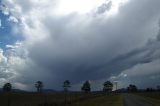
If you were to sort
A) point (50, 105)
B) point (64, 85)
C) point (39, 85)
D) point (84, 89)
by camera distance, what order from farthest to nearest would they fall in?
point (84, 89), point (39, 85), point (64, 85), point (50, 105)

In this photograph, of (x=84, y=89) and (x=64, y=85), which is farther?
(x=84, y=89)

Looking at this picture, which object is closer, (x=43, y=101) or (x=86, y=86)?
(x=43, y=101)

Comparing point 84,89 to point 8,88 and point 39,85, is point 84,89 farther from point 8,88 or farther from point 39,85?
point 8,88

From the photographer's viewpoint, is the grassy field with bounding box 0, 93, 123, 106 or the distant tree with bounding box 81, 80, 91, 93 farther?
the distant tree with bounding box 81, 80, 91, 93

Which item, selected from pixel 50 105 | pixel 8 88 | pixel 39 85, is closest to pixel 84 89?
pixel 39 85

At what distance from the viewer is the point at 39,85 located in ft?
549

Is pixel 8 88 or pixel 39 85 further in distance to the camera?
pixel 39 85

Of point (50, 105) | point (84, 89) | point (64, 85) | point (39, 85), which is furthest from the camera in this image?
point (84, 89)

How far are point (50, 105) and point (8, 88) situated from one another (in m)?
114

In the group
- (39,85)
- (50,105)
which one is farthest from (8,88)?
(50,105)

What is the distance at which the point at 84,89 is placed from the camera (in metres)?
192

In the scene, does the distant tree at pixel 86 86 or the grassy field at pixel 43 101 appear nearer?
the grassy field at pixel 43 101

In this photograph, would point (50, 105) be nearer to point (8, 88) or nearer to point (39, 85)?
point (8, 88)

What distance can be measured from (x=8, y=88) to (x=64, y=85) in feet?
96.1
